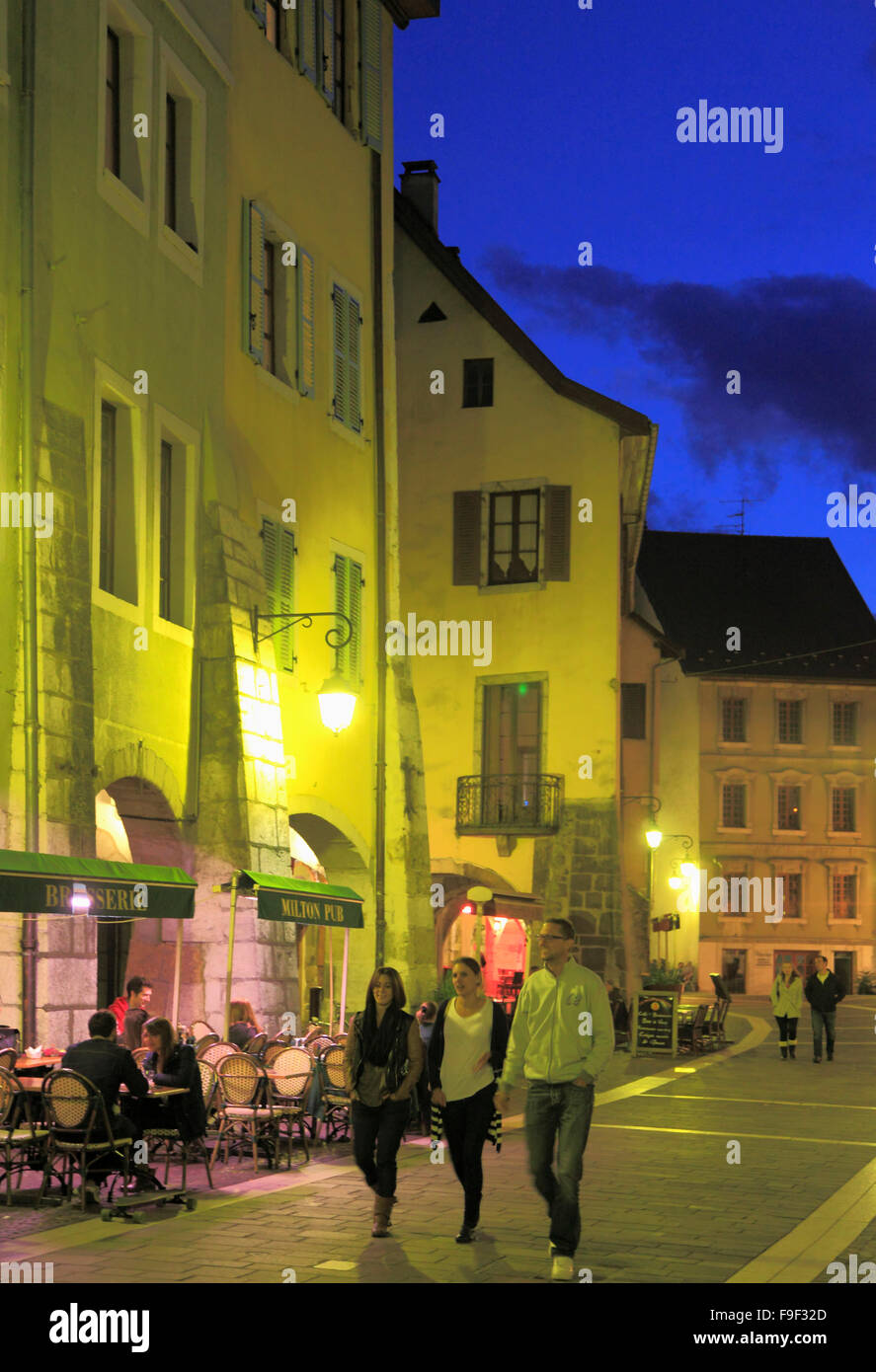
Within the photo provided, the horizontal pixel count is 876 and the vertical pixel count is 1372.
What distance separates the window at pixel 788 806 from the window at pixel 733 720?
2.30m

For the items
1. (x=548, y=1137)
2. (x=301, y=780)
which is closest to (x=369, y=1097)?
(x=548, y=1137)

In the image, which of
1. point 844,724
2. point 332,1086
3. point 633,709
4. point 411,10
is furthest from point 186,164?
point 844,724

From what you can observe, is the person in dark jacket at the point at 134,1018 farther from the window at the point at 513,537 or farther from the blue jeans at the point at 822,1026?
the window at the point at 513,537

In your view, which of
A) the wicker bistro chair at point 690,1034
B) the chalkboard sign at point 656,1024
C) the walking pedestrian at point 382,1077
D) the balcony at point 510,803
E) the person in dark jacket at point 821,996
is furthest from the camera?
the balcony at point 510,803

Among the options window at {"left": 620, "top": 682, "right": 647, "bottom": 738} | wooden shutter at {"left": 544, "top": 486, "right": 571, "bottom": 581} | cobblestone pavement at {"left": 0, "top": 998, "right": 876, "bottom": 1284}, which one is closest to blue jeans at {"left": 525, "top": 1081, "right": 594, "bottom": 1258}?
cobblestone pavement at {"left": 0, "top": 998, "right": 876, "bottom": 1284}

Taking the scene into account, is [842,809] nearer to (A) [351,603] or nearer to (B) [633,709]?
(B) [633,709]

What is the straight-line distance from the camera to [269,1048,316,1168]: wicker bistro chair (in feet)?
43.2

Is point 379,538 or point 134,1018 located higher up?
point 379,538

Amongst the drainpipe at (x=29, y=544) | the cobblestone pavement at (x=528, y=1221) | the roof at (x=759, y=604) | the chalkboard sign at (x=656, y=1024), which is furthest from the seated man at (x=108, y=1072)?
the roof at (x=759, y=604)

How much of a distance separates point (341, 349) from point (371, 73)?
4391mm

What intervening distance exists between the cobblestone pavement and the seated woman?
1.57m

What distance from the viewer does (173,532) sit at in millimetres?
18281

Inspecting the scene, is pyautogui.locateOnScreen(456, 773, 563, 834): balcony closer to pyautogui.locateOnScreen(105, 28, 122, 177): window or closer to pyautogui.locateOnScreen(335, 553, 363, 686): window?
pyautogui.locateOnScreen(335, 553, 363, 686): window

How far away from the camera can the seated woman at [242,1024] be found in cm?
1550
